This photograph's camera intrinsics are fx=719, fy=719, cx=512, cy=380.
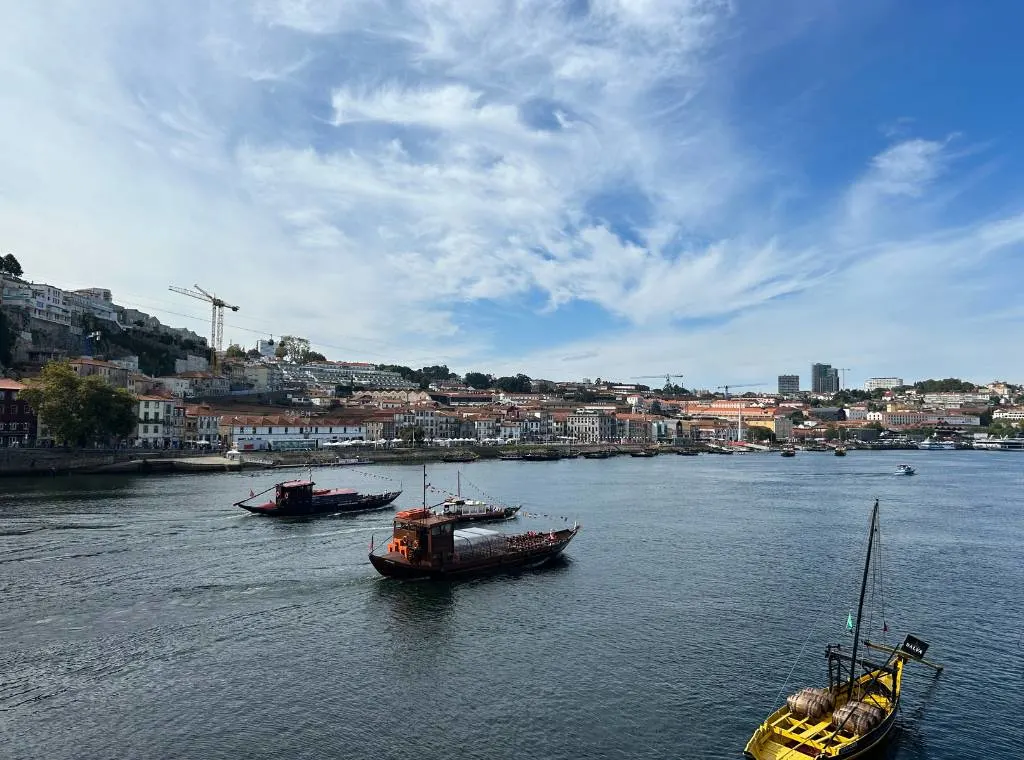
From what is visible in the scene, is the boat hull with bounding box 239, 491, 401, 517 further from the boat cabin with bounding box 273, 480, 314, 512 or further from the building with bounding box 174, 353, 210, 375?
the building with bounding box 174, 353, 210, 375

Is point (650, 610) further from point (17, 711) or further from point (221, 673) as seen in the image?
point (17, 711)

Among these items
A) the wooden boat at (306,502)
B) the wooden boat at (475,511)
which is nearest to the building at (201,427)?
the wooden boat at (306,502)

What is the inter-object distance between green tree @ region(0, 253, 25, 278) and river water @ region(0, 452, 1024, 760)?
264ft

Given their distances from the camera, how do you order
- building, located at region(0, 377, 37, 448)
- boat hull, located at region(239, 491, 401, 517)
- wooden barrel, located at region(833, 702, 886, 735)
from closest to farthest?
wooden barrel, located at region(833, 702, 886, 735)
boat hull, located at region(239, 491, 401, 517)
building, located at region(0, 377, 37, 448)

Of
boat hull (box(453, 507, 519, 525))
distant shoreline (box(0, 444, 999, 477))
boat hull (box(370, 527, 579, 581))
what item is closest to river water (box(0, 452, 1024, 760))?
boat hull (box(370, 527, 579, 581))

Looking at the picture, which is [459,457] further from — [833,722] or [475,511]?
[833,722]

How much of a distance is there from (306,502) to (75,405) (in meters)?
31.4

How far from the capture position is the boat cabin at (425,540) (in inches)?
1012

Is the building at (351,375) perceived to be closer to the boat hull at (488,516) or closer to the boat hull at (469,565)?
the boat hull at (488,516)

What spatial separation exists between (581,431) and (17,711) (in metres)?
131

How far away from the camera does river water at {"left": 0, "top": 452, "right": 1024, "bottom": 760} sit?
14.1 m

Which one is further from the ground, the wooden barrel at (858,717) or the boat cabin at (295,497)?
the boat cabin at (295,497)

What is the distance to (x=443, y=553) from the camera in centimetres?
2605

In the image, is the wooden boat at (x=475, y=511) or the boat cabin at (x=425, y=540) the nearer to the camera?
the boat cabin at (x=425, y=540)
